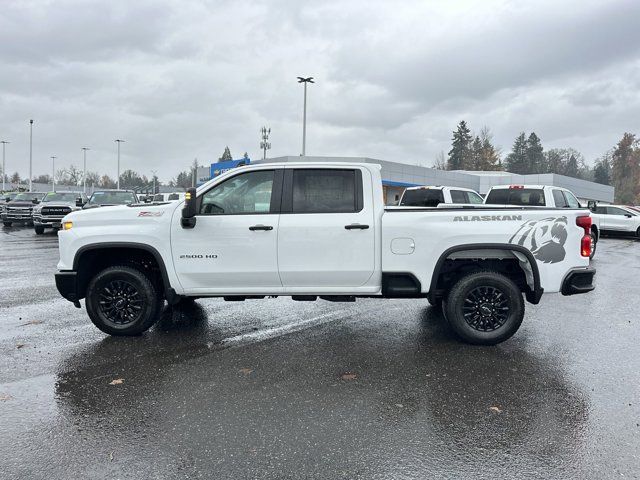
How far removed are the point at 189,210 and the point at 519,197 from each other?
34.0 ft

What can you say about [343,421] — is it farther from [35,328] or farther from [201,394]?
[35,328]

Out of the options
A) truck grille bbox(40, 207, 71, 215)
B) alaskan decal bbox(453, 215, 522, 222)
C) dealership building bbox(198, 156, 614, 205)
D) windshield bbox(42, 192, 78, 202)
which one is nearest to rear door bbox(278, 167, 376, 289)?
alaskan decal bbox(453, 215, 522, 222)

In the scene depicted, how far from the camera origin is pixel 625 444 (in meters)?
3.33

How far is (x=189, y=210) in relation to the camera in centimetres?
529

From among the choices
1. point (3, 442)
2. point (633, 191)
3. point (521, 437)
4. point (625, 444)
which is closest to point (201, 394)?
point (3, 442)

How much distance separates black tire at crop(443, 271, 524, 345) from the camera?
17.6ft

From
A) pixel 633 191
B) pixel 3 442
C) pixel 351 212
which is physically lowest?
pixel 3 442

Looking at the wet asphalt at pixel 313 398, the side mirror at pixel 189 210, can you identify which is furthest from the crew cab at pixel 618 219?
the side mirror at pixel 189 210

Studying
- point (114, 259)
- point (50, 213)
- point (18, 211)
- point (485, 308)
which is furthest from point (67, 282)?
point (18, 211)

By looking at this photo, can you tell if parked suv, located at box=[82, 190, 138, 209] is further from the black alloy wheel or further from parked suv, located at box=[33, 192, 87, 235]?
the black alloy wheel

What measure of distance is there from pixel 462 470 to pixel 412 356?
212 centimetres

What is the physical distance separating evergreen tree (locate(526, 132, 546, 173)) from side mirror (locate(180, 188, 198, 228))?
114m

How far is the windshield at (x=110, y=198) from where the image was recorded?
18634 mm

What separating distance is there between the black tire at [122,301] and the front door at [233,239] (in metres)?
0.48
